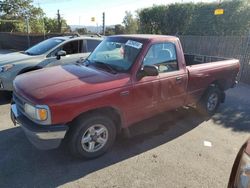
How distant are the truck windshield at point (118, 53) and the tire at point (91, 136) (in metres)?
0.91

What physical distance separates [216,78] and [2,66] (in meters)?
5.09

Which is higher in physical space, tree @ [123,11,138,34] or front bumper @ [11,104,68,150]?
tree @ [123,11,138,34]

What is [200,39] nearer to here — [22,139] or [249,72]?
[249,72]

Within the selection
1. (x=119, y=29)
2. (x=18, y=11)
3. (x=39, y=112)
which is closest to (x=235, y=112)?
(x=39, y=112)

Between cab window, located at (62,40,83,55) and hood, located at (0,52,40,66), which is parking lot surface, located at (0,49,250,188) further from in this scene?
cab window, located at (62,40,83,55)

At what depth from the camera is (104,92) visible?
11.3 feet

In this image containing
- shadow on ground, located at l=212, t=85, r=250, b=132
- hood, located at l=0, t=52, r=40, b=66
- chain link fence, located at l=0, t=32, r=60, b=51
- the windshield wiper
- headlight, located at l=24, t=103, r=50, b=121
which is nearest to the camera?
headlight, located at l=24, t=103, r=50, b=121

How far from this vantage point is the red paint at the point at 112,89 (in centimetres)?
322

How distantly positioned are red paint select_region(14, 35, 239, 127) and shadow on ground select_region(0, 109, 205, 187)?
1.57 feet

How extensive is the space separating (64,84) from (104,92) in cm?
58

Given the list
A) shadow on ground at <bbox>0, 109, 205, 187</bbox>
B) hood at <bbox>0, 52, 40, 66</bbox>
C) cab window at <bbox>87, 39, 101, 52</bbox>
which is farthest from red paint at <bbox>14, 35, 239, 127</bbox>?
cab window at <bbox>87, 39, 101, 52</bbox>

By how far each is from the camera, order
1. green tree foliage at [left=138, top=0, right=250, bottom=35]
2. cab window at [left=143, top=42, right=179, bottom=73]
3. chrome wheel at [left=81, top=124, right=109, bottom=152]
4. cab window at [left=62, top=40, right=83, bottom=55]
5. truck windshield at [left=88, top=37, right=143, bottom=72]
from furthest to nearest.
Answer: green tree foliage at [left=138, top=0, right=250, bottom=35]
cab window at [left=62, top=40, right=83, bottom=55]
cab window at [left=143, top=42, right=179, bottom=73]
truck windshield at [left=88, top=37, right=143, bottom=72]
chrome wheel at [left=81, top=124, right=109, bottom=152]

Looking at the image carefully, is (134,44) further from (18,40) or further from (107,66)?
(18,40)

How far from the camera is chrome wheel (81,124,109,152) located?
11.7 ft
